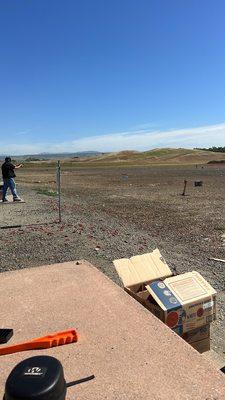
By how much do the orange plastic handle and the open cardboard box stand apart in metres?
0.98

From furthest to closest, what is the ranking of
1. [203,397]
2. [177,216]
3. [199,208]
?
[199,208]
[177,216]
[203,397]

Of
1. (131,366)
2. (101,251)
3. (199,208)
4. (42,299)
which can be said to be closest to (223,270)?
(101,251)

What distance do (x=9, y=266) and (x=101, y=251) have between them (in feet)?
6.60

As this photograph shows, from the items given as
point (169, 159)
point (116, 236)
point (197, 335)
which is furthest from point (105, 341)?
point (169, 159)

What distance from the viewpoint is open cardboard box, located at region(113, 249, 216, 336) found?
14.4 feet

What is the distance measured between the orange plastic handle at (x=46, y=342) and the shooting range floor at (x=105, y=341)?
0.05 metres

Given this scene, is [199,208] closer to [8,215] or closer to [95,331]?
[8,215]

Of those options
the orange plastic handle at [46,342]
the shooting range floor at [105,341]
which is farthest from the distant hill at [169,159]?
the orange plastic handle at [46,342]

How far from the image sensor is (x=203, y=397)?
2.93 metres

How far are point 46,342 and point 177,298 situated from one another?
4.83 feet

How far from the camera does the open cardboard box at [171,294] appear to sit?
4.38 metres

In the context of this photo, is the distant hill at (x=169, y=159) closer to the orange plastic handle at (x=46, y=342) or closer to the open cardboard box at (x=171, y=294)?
the open cardboard box at (x=171, y=294)

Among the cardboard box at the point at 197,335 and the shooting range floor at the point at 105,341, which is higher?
the shooting range floor at the point at 105,341

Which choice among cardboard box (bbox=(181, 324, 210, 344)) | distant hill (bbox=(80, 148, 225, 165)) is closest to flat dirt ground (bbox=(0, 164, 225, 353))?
cardboard box (bbox=(181, 324, 210, 344))
